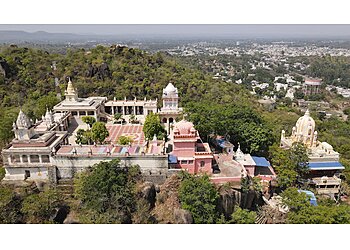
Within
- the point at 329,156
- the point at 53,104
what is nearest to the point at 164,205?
the point at 329,156

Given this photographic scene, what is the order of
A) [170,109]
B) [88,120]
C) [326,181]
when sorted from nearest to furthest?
[326,181] < [88,120] < [170,109]

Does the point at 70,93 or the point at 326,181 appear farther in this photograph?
the point at 70,93

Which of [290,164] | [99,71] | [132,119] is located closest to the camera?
[290,164]

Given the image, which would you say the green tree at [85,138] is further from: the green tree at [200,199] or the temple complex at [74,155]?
the green tree at [200,199]

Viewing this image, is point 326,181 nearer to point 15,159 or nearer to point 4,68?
point 15,159

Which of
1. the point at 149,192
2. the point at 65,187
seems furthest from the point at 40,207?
the point at 149,192

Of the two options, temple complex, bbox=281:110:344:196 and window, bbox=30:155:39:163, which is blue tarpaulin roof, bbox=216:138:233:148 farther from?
window, bbox=30:155:39:163

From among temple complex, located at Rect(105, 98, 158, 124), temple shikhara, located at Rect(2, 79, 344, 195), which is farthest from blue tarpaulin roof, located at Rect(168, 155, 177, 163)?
temple complex, located at Rect(105, 98, 158, 124)
